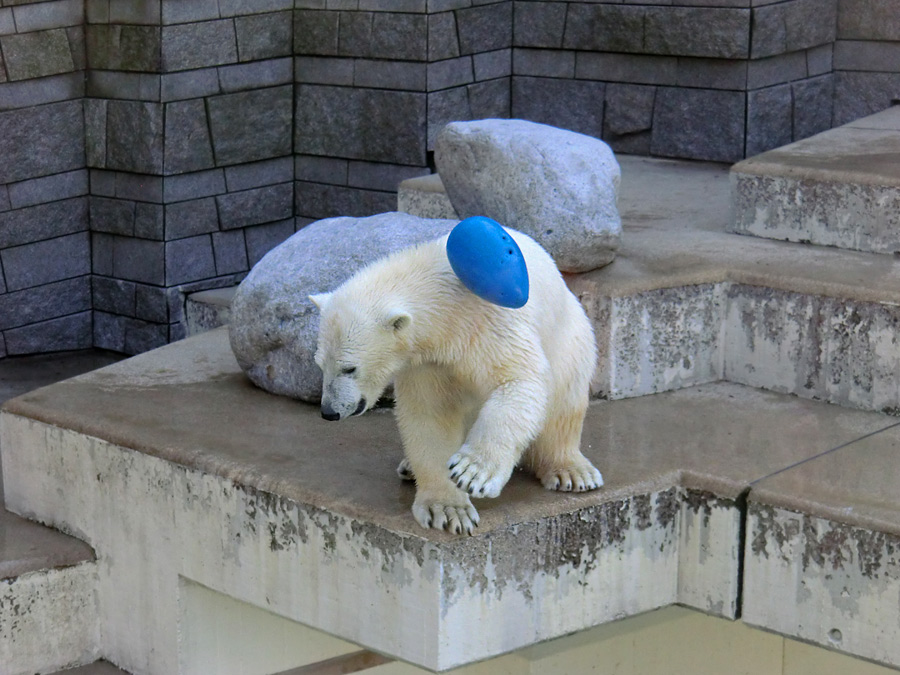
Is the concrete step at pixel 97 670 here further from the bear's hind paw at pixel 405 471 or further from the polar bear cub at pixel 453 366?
the polar bear cub at pixel 453 366

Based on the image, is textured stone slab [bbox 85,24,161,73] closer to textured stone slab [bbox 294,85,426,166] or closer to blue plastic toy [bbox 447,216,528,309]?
textured stone slab [bbox 294,85,426,166]

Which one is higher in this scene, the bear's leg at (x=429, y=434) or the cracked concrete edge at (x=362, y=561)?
the bear's leg at (x=429, y=434)

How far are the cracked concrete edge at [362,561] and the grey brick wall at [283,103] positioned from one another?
6.36ft

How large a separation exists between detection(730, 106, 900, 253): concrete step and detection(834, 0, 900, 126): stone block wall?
108 cm

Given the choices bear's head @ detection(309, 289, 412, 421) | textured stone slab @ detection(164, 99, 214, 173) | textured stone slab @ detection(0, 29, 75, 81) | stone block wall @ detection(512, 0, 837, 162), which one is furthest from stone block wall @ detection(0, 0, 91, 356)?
bear's head @ detection(309, 289, 412, 421)

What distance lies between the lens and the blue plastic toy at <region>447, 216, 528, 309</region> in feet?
8.89

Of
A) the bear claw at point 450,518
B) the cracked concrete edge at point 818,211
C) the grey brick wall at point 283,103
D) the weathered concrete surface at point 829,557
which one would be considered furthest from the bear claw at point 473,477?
the grey brick wall at point 283,103

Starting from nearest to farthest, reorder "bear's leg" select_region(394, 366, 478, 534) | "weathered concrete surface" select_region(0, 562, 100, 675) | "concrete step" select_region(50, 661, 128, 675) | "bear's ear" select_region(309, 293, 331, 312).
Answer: "bear's ear" select_region(309, 293, 331, 312) → "bear's leg" select_region(394, 366, 478, 534) → "weathered concrete surface" select_region(0, 562, 100, 675) → "concrete step" select_region(50, 661, 128, 675)

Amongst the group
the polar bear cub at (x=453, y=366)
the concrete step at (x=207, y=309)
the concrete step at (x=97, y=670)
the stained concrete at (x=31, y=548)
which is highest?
the polar bear cub at (x=453, y=366)

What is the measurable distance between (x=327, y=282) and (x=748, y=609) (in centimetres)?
148

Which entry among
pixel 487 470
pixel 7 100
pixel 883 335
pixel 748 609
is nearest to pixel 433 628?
pixel 487 470

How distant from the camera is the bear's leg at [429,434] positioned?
2.92m

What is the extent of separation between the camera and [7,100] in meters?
5.32

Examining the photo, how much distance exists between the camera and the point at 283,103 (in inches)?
234
